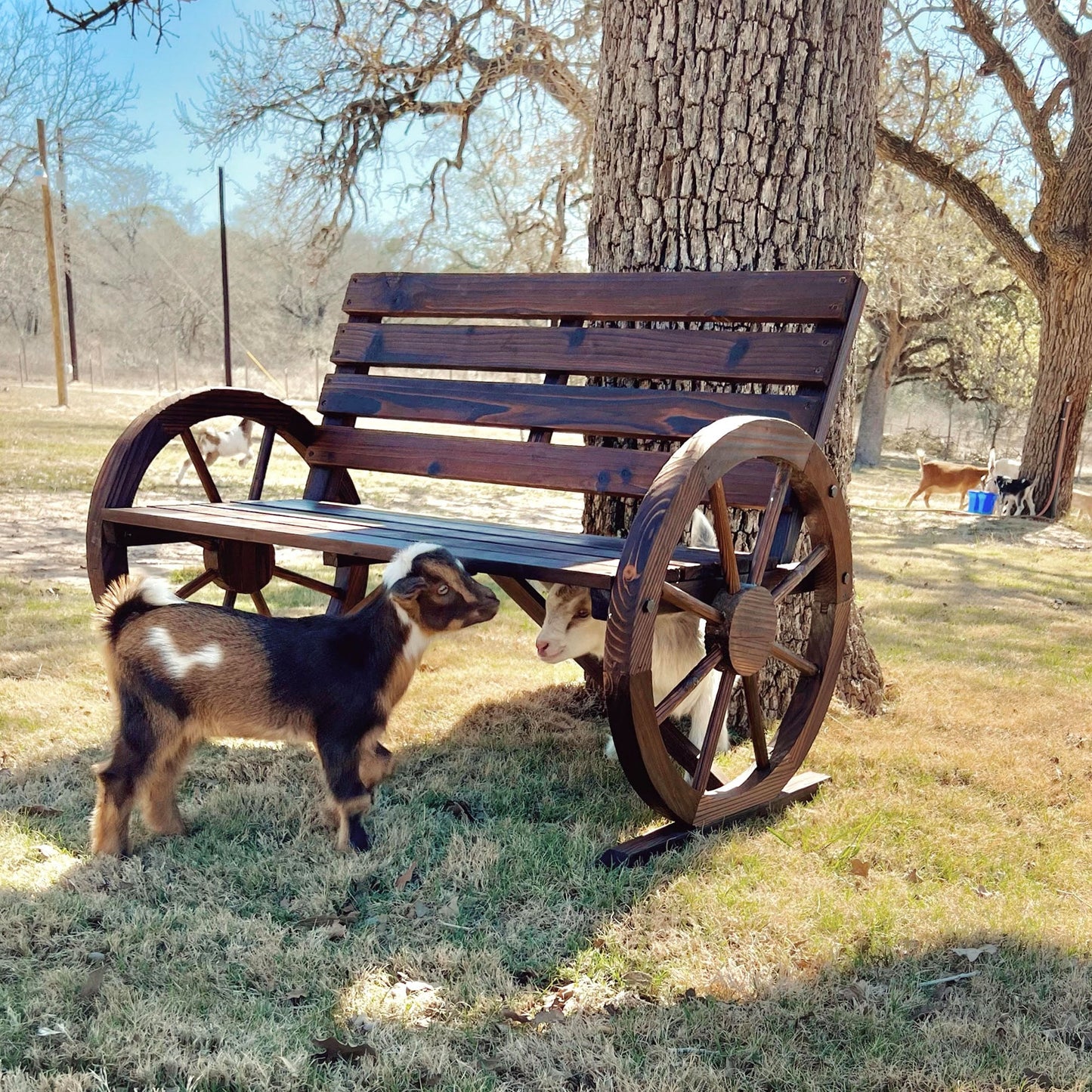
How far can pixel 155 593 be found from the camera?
3020 mm

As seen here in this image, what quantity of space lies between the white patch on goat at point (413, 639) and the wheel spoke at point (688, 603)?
2.72 ft

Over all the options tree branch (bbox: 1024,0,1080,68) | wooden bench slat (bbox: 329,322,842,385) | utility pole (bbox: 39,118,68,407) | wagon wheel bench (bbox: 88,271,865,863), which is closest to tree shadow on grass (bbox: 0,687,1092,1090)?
wagon wheel bench (bbox: 88,271,865,863)

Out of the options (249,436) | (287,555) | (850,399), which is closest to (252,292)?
(249,436)

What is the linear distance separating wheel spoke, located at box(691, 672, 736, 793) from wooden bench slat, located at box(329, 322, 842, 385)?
44.9 inches

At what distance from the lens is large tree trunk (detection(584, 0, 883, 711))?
13.0 ft

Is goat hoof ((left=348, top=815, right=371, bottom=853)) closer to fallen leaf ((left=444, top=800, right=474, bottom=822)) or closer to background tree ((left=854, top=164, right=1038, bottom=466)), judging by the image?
fallen leaf ((left=444, top=800, right=474, bottom=822))

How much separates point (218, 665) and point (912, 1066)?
6.70 ft

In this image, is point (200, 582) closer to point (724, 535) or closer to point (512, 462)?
point (512, 462)

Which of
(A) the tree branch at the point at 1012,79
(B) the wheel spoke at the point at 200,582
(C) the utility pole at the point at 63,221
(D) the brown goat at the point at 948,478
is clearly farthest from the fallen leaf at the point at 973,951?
(C) the utility pole at the point at 63,221

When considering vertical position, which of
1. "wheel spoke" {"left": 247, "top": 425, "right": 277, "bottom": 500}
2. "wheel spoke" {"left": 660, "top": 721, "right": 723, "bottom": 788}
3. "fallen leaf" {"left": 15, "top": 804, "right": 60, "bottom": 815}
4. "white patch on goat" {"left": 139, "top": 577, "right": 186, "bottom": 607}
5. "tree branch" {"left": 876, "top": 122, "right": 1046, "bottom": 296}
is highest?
"tree branch" {"left": 876, "top": 122, "right": 1046, "bottom": 296}

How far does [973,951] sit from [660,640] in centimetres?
140

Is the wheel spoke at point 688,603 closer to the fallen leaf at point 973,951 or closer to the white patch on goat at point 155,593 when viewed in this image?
the fallen leaf at point 973,951

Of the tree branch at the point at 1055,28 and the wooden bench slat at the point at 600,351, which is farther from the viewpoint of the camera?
the tree branch at the point at 1055,28

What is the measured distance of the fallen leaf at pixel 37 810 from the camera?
3.24 metres
